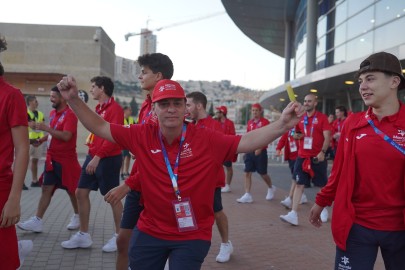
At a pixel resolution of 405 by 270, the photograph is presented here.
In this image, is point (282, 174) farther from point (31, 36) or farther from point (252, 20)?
point (252, 20)

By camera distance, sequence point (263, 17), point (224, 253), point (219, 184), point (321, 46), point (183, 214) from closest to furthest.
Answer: point (183, 214)
point (219, 184)
point (224, 253)
point (321, 46)
point (263, 17)

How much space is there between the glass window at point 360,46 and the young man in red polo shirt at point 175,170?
617 inches

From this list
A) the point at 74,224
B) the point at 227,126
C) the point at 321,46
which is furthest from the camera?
the point at 321,46

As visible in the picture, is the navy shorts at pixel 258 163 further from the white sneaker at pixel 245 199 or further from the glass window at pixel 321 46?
the glass window at pixel 321 46

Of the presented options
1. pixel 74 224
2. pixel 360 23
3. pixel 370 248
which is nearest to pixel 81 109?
pixel 370 248

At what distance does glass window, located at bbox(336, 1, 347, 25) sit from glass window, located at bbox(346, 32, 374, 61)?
1.66 meters

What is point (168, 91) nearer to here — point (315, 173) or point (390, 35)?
point (315, 173)

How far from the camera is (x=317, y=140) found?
805cm

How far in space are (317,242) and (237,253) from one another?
4.51 feet

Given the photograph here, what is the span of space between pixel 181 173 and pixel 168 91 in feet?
1.84

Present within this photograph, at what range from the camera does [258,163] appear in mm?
9898

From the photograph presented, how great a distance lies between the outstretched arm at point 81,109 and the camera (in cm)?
300

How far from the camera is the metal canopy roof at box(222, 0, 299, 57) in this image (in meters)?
32.8

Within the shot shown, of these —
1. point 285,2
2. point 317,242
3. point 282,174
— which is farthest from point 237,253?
point 285,2
